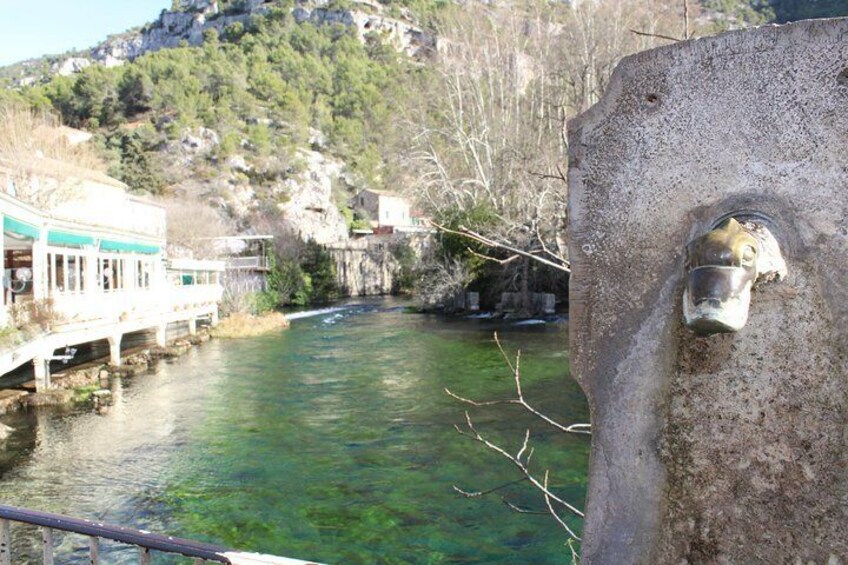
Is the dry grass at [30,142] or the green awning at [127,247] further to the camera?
the dry grass at [30,142]

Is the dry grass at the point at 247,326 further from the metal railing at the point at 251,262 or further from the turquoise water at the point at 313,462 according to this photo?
the metal railing at the point at 251,262

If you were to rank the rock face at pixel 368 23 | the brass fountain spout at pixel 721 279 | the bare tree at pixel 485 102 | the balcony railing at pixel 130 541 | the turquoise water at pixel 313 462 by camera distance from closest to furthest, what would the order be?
1. the brass fountain spout at pixel 721 279
2. the balcony railing at pixel 130 541
3. the turquoise water at pixel 313 462
4. the bare tree at pixel 485 102
5. the rock face at pixel 368 23

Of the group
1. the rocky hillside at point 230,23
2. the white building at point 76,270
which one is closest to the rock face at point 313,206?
the white building at point 76,270

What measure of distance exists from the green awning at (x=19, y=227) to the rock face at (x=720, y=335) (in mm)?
16646

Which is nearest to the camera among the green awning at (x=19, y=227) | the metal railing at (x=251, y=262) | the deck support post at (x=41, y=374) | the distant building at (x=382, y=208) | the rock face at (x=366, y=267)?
the deck support post at (x=41, y=374)

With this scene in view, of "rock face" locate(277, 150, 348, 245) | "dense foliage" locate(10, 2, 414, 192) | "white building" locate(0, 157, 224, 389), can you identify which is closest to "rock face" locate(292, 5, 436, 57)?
"dense foliage" locate(10, 2, 414, 192)

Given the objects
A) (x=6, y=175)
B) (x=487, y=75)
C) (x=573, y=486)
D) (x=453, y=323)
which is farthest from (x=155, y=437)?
(x=487, y=75)

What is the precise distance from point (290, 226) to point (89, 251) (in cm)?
3534

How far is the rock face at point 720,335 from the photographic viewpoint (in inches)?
61.7

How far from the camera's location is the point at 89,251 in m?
21.7

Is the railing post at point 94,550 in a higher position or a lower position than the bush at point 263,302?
higher

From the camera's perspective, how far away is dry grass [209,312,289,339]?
28.4m

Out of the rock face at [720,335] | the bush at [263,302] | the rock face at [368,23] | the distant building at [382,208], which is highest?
the rock face at [368,23]

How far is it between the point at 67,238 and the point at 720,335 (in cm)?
2123
